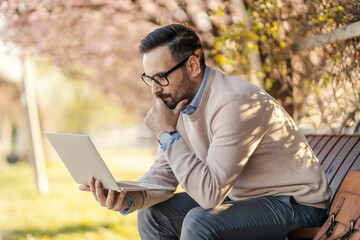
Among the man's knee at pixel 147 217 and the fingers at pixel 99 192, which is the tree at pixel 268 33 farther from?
the fingers at pixel 99 192

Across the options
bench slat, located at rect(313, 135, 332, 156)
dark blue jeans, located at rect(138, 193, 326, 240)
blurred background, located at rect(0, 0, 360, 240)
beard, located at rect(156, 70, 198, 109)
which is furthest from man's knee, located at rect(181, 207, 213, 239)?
blurred background, located at rect(0, 0, 360, 240)

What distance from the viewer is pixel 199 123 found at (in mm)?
2613

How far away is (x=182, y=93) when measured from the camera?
2.61 meters

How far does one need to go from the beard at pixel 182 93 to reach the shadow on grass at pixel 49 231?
340cm

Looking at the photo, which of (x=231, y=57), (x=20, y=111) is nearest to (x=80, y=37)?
(x=231, y=57)

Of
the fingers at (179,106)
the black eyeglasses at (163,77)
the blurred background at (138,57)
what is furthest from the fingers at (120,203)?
the blurred background at (138,57)

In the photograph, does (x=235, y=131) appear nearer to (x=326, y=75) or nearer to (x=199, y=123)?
(x=199, y=123)

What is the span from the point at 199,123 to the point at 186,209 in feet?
1.76

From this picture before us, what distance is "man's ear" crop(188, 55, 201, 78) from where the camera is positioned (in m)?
2.61

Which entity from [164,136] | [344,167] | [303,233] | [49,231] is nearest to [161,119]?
[164,136]

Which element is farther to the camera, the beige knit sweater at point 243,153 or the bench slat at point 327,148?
the bench slat at point 327,148

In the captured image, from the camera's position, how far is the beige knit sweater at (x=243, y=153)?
7.48 ft

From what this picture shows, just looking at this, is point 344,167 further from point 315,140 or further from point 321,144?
point 315,140

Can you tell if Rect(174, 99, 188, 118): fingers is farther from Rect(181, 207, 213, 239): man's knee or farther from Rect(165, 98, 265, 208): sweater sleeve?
Rect(181, 207, 213, 239): man's knee
